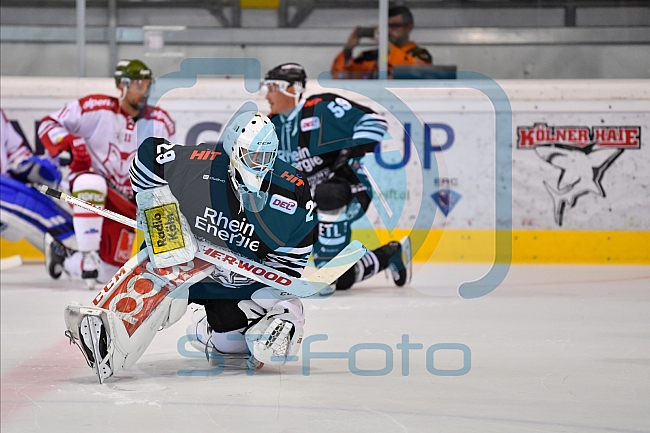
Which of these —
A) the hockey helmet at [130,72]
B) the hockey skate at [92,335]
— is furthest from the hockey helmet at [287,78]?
the hockey skate at [92,335]

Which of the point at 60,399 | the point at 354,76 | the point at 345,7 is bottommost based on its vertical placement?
the point at 60,399

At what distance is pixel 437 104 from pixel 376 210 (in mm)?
816

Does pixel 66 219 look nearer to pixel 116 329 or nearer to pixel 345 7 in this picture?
pixel 345 7

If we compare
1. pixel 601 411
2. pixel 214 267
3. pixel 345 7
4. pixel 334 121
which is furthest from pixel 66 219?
pixel 601 411

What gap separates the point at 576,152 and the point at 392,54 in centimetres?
138

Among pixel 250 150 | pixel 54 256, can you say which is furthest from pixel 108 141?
pixel 250 150

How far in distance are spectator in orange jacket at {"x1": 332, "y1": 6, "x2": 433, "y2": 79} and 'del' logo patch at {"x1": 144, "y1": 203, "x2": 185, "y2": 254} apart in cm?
366

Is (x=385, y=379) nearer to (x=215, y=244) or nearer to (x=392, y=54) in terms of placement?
(x=215, y=244)

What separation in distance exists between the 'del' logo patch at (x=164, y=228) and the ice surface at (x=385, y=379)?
0.42 meters

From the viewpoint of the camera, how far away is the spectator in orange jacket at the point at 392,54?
6.36 metres

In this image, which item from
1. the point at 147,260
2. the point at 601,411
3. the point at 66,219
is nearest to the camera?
the point at 601,411

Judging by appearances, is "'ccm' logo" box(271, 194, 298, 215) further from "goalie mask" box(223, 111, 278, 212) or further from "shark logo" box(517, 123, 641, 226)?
"shark logo" box(517, 123, 641, 226)

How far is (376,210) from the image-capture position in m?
6.42

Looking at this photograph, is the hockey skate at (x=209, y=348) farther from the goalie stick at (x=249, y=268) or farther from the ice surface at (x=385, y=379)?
the goalie stick at (x=249, y=268)
